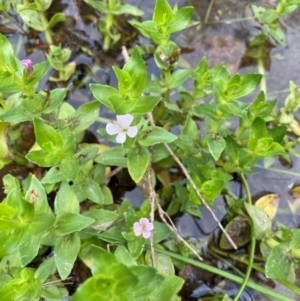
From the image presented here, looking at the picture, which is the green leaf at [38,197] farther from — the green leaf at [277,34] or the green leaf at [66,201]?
the green leaf at [277,34]

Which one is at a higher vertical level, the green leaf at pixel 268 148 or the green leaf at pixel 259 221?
the green leaf at pixel 268 148

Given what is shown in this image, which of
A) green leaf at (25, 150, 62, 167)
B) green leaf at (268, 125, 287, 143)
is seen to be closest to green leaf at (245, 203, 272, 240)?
green leaf at (268, 125, 287, 143)

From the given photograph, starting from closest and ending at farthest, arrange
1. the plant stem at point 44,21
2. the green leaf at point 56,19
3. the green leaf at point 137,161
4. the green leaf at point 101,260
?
the green leaf at point 101,260 → the green leaf at point 137,161 → the plant stem at point 44,21 → the green leaf at point 56,19

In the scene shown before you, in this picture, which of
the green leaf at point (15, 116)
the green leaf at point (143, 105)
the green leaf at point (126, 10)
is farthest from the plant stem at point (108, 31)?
the green leaf at point (143, 105)

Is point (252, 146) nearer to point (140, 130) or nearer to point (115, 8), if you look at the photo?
point (140, 130)

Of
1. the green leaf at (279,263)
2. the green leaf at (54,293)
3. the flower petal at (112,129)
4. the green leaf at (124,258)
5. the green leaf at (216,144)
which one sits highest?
the flower petal at (112,129)

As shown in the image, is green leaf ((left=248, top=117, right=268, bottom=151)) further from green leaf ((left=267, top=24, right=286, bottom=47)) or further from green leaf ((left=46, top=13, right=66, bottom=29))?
green leaf ((left=46, top=13, right=66, bottom=29))
